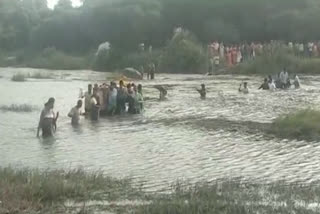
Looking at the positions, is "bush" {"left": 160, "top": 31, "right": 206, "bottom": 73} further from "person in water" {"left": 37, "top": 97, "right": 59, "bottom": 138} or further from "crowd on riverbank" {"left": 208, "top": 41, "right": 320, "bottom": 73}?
"person in water" {"left": 37, "top": 97, "right": 59, "bottom": 138}

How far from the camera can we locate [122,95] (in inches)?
991

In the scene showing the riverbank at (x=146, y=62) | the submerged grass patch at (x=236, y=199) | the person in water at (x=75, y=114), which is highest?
the riverbank at (x=146, y=62)

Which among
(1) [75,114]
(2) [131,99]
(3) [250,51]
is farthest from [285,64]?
(1) [75,114]

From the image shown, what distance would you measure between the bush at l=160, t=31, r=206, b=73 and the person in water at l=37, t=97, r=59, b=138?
37601 millimetres

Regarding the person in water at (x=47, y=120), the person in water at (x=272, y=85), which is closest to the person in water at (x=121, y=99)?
the person in water at (x=47, y=120)

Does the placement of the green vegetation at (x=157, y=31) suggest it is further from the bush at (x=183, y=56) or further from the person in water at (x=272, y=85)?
the person in water at (x=272, y=85)

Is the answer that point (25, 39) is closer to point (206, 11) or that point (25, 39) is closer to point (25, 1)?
point (25, 1)

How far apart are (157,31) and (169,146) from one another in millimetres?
54938

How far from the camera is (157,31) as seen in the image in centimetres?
7200

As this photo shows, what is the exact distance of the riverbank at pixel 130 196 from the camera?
9867 millimetres

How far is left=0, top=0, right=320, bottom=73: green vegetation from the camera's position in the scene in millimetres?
59531

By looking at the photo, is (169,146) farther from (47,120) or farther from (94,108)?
(94,108)

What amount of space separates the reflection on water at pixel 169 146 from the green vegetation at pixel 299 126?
81 cm

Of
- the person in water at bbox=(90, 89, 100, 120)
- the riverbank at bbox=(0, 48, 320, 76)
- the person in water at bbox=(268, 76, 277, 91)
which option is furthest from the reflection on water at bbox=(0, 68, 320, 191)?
the riverbank at bbox=(0, 48, 320, 76)
